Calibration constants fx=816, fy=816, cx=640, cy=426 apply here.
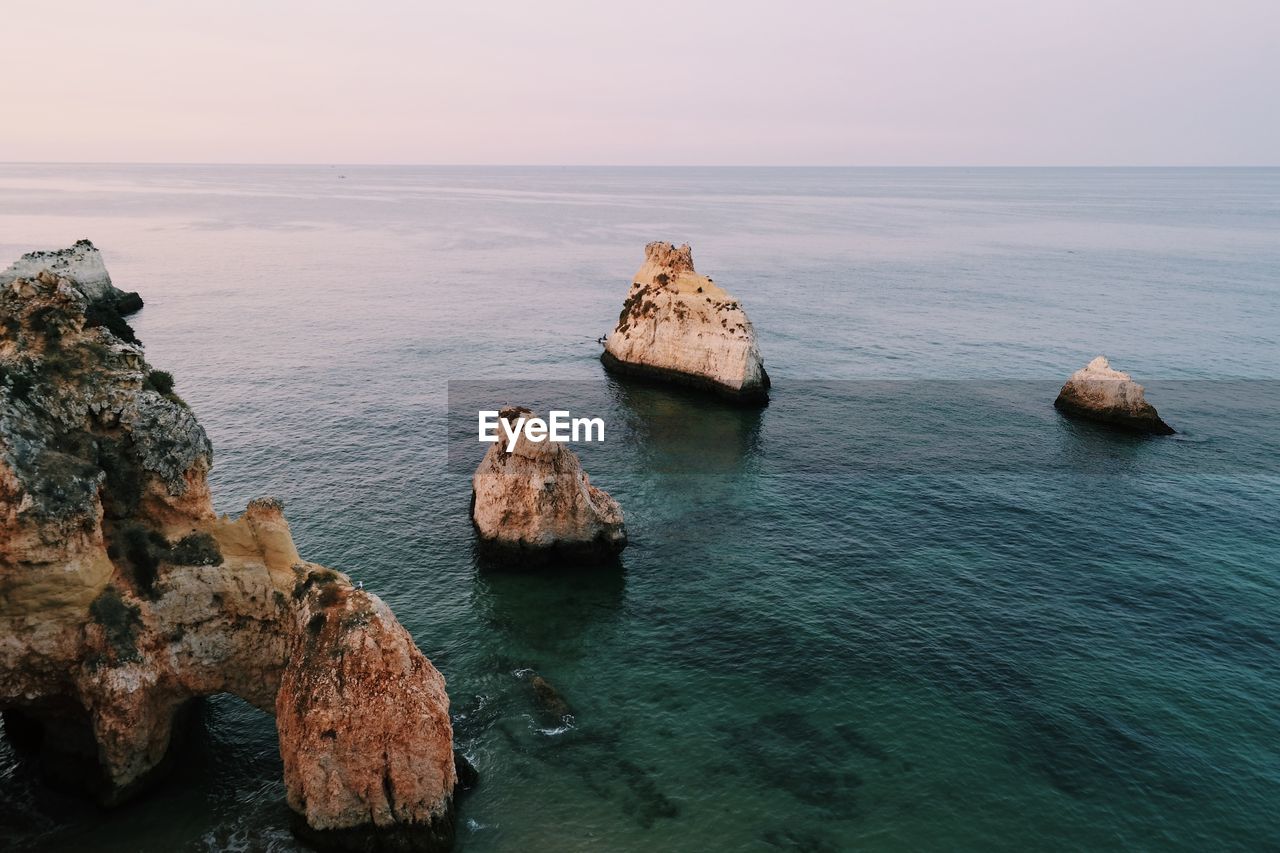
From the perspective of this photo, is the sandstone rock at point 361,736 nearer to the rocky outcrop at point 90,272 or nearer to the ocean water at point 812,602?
the ocean water at point 812,602

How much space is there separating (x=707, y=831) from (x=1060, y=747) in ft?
54.1

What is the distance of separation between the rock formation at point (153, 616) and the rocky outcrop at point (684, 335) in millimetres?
56990

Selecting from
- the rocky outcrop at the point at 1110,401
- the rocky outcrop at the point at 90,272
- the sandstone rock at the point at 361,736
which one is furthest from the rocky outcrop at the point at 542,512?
the rocky outcrop at the point at 90,272

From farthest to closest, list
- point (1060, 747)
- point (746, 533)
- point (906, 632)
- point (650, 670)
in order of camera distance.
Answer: point (746, 533), point (906, 632), point (650, 670), point (1060, 747)

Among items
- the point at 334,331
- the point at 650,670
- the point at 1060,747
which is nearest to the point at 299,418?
the point at 334,331

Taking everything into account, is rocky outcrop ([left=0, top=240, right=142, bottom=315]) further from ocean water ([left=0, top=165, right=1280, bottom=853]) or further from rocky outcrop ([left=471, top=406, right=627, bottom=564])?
rocky outcrop ([left=471, top=406, right=627, bottom=564])

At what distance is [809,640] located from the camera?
143ft

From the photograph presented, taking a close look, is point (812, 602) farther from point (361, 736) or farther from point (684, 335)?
point (684, 335)

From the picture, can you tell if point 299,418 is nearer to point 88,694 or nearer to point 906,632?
point 88,694

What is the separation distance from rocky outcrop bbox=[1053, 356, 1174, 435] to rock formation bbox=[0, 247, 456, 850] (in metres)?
71.1

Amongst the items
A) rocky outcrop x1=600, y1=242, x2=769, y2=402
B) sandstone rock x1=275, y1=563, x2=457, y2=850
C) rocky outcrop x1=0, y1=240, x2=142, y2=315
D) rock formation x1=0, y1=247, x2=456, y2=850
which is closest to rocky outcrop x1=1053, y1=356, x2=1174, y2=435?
rocky outcrop x1=600, y1=242, x2=769, y2=402

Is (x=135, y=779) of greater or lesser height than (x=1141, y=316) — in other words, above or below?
below

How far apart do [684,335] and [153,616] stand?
6341 centimetres

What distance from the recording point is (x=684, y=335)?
87.1 m
